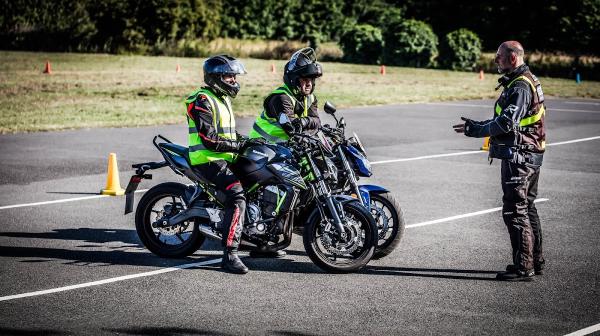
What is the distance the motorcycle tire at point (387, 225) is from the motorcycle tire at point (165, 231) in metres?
1.72

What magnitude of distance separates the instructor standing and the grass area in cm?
1386

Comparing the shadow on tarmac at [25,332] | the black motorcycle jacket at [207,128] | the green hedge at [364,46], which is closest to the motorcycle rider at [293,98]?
the black motorcycle jacket at [207,128]

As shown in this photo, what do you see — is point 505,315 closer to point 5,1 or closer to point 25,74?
point 25,74

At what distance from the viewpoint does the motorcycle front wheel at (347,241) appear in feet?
25.8

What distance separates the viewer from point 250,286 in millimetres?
7520

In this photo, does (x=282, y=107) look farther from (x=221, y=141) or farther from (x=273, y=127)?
(x=221, y=141)

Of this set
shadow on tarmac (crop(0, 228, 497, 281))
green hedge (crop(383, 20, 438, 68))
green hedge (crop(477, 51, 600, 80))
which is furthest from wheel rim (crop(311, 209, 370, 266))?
green hedge (crop(383, 20, 438, 68))

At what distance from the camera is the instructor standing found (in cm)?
768

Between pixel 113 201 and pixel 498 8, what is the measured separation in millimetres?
58732

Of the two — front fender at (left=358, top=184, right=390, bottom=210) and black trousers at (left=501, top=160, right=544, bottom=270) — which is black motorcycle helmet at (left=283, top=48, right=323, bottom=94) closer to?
front fender at (left=358, top=184, right=390, bottom=210)

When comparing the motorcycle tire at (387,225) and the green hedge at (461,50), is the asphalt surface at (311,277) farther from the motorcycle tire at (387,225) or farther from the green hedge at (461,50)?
the green hedge at (461,50)

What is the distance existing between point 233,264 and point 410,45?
138 feet

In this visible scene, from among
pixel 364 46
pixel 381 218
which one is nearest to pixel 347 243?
pixel 381 218

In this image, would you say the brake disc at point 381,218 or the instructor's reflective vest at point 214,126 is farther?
the brake disc at point 381,218
